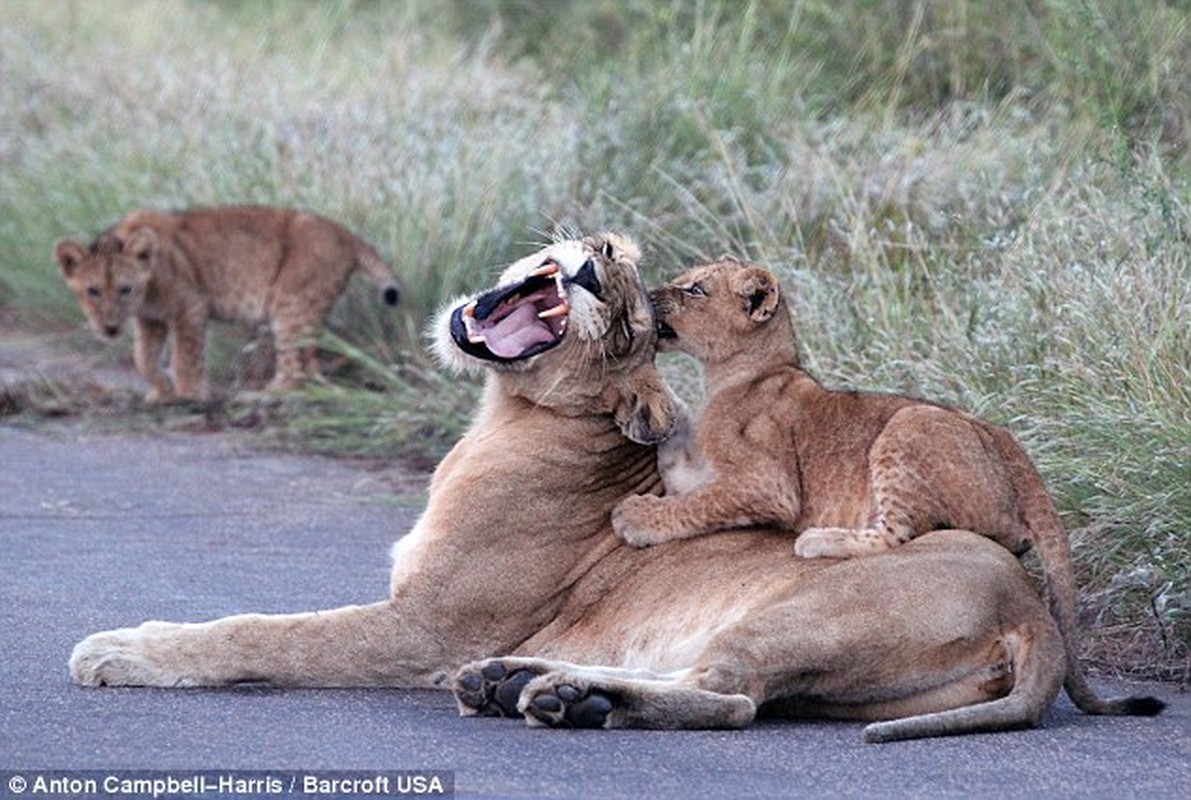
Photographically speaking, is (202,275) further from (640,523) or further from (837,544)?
(837,544)

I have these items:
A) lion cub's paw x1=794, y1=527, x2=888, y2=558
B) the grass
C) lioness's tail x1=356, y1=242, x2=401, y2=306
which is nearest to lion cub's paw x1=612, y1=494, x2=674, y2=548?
lion cub's paw x1=794, y1=527, x2=888, y2=558

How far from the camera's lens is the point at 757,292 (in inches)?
245

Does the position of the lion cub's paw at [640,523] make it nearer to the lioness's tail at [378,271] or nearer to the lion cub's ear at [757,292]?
the lion cub's ear at [757,292]

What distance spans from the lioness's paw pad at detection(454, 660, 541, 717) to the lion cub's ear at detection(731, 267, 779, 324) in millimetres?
1432

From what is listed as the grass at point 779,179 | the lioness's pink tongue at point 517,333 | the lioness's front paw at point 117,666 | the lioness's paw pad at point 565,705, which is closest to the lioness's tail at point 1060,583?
the grass at point 779,179

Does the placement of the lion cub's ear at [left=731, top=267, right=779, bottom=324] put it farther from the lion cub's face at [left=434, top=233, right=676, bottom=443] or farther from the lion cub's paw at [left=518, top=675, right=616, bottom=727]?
the lion cub's paw at [left=518, top=675, right=616, bottom=727]

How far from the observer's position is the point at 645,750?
4.84m

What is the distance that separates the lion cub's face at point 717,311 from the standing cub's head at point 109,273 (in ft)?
17.9

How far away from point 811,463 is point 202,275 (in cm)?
608

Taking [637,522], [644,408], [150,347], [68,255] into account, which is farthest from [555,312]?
[68,255]

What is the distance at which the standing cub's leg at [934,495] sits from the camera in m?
5.46

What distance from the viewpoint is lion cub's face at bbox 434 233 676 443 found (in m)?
5.77

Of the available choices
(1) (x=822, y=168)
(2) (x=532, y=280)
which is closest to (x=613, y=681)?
(2) (x=532, y=280)

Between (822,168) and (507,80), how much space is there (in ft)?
13.3
